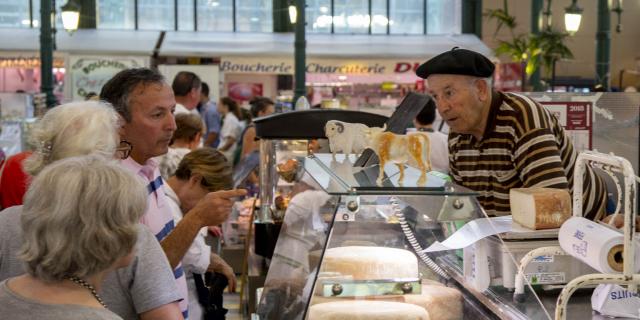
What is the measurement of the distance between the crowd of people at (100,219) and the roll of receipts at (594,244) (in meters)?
1.13

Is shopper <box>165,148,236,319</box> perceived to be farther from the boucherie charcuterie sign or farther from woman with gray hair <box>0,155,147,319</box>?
the boucherie charcuterie sign

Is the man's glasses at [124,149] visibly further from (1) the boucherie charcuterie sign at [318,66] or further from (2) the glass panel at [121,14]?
(2) the glass panel at [121,14]

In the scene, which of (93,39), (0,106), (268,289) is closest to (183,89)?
(268,289)

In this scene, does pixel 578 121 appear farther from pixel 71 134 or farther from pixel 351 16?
pixel 351 16

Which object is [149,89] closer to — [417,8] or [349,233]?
[349,233]

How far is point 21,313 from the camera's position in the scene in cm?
220

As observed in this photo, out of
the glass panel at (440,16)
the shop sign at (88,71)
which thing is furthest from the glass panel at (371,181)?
the glass panel at (440,16)

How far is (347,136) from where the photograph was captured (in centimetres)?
338

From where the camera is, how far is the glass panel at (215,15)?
30.7 metres

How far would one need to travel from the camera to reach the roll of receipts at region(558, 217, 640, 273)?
8.50ft

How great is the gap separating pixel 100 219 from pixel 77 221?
5cm

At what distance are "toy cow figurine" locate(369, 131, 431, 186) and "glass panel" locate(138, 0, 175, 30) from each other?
1114 inches

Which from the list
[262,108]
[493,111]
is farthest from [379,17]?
A: [493,111]

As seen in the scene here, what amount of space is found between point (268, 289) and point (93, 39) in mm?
24247
